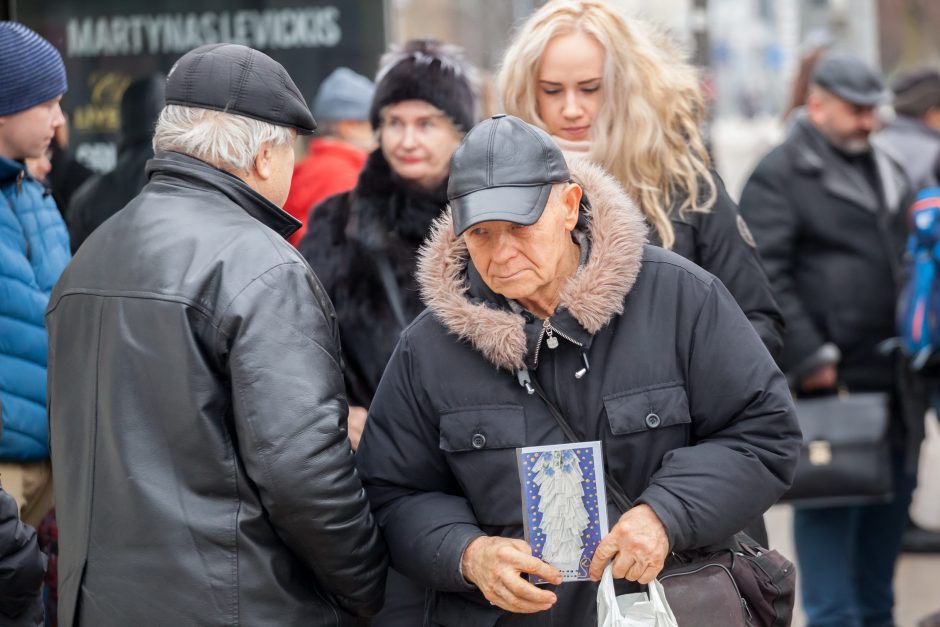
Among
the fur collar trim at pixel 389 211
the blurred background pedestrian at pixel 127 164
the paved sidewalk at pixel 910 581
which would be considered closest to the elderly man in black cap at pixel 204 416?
the fur collar trim at pixel 389 211

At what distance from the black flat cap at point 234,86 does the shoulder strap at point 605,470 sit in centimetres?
77

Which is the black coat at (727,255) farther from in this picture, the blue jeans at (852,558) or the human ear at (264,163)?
the blue jeans at (852,558)

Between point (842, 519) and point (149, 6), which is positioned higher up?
point (149, 6)

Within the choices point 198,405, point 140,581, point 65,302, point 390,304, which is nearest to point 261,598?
point 140,581

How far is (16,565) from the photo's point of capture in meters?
2.83

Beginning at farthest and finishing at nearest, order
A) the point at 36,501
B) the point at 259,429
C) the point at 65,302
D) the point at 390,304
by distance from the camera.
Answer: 1. the point at 390,304
2. the point at 36,501
3. the point at 65,302
4. the point at 259,429

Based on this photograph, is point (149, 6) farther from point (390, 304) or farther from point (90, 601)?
point (90, 601)

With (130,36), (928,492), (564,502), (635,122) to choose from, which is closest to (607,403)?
(564,502)

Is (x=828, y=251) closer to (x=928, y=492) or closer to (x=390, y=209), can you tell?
(x=390, y=209)

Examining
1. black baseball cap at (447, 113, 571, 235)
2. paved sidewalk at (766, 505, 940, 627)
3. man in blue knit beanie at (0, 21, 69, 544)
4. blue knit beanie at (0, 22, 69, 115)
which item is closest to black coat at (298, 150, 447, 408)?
man in blue knit beanie at (0, 21, 69, 544)

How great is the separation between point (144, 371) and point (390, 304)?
142 centimetres

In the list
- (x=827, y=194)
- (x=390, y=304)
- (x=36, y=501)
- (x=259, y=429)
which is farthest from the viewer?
(x=827, y=194)

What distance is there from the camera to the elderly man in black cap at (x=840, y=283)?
4848 millimetres

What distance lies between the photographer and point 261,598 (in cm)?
251
